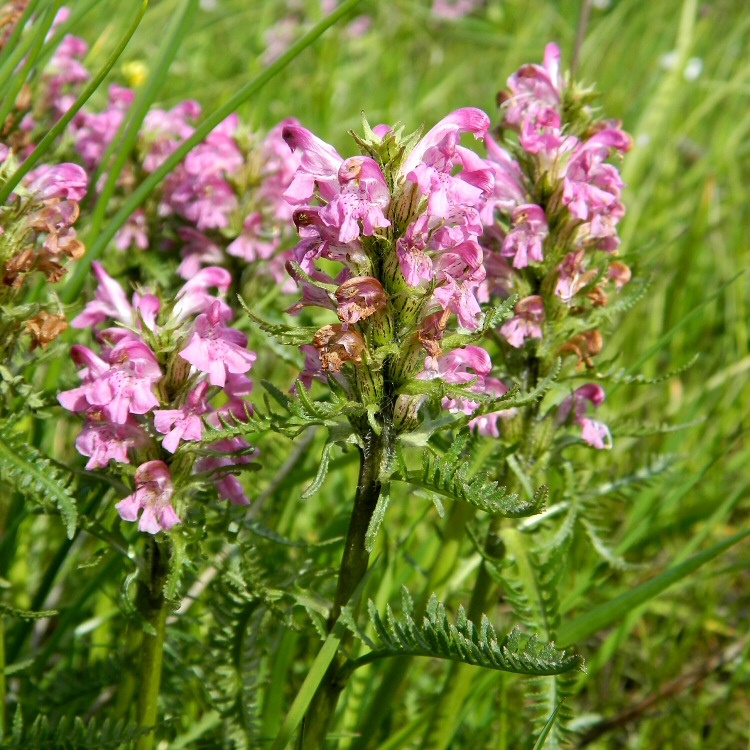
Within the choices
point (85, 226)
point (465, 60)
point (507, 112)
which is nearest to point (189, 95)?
point (85, 226)

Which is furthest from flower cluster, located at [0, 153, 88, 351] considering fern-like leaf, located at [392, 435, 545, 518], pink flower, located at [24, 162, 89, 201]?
fern-like leaf, located at [392, 435, 545, 518]

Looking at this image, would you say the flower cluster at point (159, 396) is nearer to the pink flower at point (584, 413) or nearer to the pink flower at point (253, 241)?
the pink flower at point (584, 413)

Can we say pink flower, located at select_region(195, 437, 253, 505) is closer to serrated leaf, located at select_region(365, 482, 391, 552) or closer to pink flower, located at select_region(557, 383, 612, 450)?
serrated leaf, located at select_region(365, 482, 391, 552)

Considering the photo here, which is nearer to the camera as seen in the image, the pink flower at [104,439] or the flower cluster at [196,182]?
the pink flower at [104,439]

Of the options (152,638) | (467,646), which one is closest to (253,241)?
(152,638)

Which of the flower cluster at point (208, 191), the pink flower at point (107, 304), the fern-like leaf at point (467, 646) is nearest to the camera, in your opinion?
the fern-like leaf at point (467, 646)

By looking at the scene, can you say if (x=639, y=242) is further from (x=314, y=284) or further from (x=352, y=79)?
(x=314, y=284)

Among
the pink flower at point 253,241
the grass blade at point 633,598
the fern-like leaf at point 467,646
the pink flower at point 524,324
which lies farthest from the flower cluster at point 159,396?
the pink flower at point 253,241
